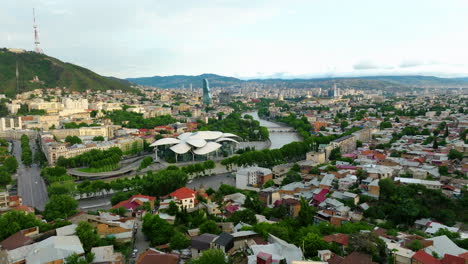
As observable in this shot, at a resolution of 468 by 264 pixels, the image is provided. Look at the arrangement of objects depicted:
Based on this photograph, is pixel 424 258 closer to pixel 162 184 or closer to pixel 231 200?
pixel 231 200

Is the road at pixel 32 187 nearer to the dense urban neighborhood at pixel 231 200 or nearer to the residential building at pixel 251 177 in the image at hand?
the dense urban neighborhood at pixel 231 200

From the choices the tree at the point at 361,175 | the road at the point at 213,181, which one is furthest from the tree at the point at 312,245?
the road at the point at 213,181

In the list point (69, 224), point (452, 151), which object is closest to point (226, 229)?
point (69, 224)

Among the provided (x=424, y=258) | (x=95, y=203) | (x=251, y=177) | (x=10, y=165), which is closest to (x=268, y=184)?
(x=251, y=177)

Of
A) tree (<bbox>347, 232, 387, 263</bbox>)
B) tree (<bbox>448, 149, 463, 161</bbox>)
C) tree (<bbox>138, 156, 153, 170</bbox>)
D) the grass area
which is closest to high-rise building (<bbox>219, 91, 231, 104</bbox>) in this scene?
tree (<bbox>138, 156, 153, 170</bbox>)

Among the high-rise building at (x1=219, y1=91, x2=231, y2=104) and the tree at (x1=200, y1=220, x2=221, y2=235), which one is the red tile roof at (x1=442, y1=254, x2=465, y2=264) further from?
the high-rise building at (x1=219, y1=91, x2=231, y2=104)

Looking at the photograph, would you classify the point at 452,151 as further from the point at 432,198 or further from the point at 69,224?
the point at 69,224
